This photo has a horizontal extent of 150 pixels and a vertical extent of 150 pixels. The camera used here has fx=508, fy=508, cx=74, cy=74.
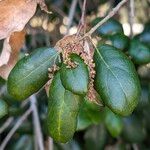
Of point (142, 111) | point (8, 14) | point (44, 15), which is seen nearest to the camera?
point (8, 14)

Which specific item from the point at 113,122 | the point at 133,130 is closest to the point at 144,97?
the point at 113,122

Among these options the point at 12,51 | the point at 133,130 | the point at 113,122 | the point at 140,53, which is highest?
the point at 12,51

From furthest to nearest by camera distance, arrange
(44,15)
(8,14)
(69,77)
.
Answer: (44,15) < (8,14) < (69,77)

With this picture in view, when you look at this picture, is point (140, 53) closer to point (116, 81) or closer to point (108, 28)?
point (108, 28)

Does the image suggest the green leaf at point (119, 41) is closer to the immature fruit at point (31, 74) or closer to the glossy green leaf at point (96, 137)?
the immature fruit at point (31, 74)

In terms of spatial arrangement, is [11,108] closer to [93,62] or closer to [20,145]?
[20,145]

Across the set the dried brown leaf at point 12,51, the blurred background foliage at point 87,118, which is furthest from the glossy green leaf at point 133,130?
the dried brown leaf at point 12,51

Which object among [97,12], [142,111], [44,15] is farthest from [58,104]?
[97,12]
